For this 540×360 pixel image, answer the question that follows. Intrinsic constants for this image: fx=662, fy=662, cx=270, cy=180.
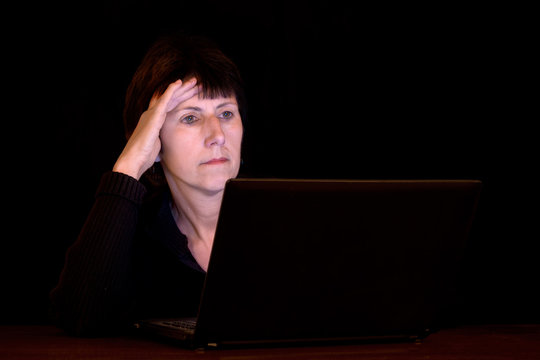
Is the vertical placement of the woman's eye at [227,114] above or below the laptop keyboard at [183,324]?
above

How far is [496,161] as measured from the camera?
94.7 inches

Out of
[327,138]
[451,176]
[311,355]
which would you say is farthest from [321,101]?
[311,355]

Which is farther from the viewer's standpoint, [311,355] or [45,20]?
[45,20]

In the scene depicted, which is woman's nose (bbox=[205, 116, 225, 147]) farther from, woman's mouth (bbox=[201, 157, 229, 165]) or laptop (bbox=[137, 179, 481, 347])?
laptop (bbox=[137, 179, 481, 347])

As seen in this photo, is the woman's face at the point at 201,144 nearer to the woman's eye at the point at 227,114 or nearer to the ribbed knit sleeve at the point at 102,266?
the woman's eye at the point at 227,114

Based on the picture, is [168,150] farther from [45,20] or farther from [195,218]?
[45,20]

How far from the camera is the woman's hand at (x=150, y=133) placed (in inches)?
65.2

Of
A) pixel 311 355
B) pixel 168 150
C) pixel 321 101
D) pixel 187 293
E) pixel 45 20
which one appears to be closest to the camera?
pixel 311 355

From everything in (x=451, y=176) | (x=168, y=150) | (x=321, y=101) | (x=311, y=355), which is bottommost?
(x=311, y=355)

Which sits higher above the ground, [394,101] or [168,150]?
[394,101]

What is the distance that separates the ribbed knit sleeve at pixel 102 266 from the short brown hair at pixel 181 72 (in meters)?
0.48

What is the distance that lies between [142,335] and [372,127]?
146 centimetres

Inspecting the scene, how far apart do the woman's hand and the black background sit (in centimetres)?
49

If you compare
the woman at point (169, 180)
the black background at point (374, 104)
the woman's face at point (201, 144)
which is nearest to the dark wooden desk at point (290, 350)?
the woman at point (169, 180)
